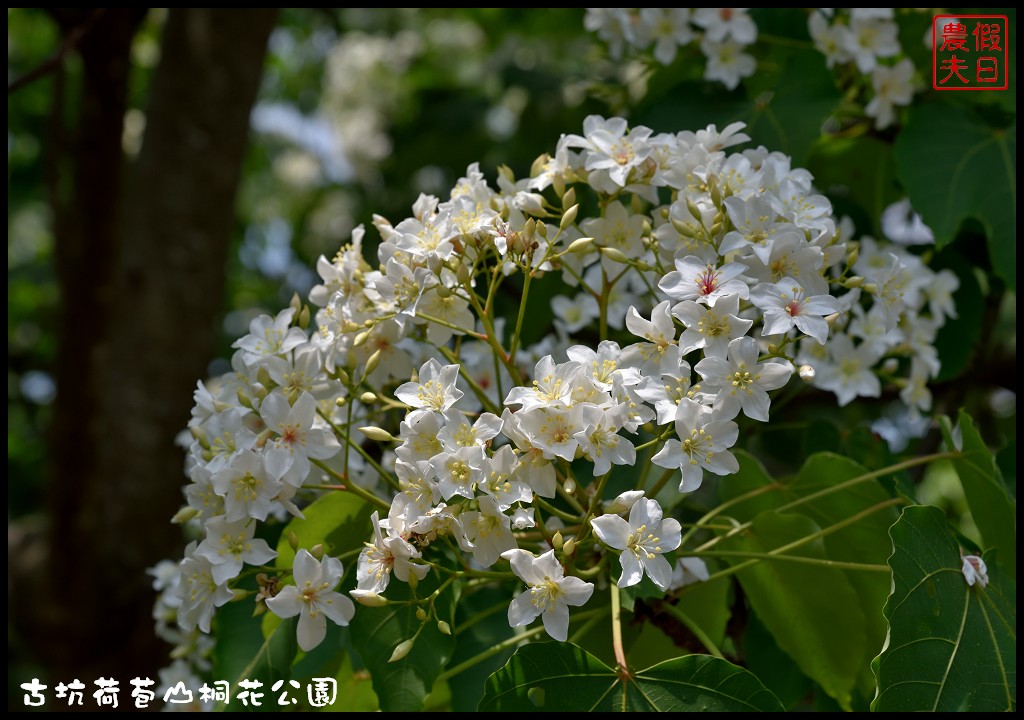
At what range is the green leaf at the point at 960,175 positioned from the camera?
1.63 meters

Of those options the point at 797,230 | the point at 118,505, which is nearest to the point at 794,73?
the point at 797,230

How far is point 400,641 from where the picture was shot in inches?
45.9

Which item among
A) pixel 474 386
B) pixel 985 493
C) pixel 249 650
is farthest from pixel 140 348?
pixel 985 493

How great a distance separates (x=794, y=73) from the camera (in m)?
1.71

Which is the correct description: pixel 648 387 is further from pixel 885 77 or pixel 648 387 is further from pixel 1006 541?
pixel 885 77

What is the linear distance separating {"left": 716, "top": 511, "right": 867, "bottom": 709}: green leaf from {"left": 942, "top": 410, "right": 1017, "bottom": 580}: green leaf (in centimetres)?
22

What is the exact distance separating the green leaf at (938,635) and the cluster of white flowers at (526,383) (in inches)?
9.5

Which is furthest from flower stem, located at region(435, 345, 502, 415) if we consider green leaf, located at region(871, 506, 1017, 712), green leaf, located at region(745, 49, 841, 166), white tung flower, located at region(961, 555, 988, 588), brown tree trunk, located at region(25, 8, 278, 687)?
brown tree trunk, located at region(25, 8, 278, 687)

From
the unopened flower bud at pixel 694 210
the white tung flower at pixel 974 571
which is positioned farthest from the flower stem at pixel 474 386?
the white tung flower at pixel 974 571

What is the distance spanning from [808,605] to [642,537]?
42 centimetres

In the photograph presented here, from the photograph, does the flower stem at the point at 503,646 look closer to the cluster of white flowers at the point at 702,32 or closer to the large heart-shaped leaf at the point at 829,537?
the large heart-shaped leaf at the point at 829,537

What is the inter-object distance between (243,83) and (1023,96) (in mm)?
1788

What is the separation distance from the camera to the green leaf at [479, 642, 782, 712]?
3.48 ft

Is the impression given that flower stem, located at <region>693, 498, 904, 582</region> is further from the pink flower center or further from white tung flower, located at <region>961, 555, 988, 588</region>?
the pink flower center
